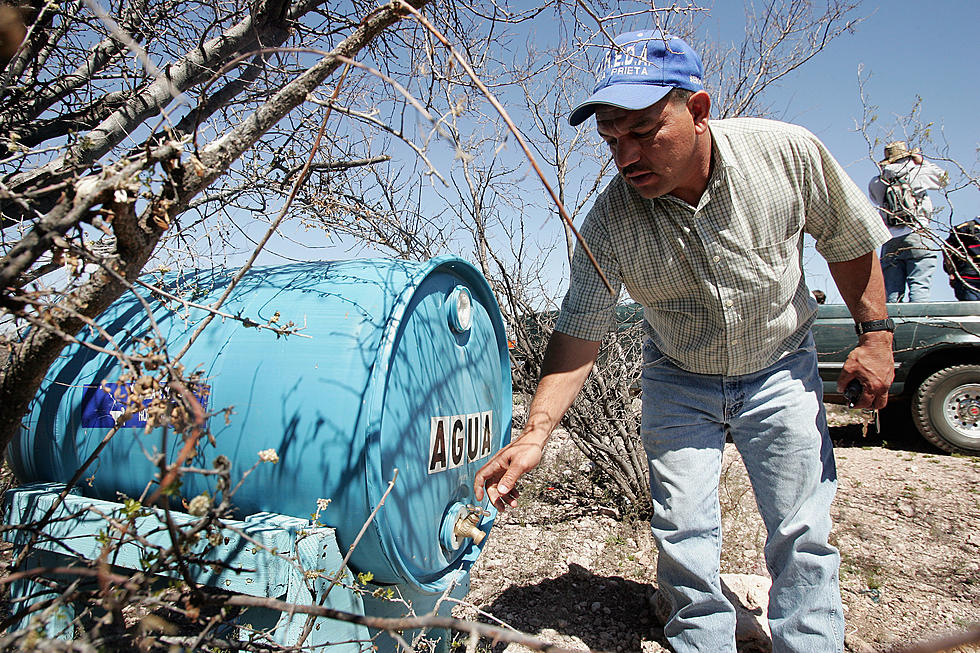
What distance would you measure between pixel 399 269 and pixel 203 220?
1060 mm

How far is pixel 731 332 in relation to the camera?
6.72 ft

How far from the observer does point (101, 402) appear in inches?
76.0

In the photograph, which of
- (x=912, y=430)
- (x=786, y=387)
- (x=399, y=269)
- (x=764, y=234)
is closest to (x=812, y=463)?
(x=786, y=387)

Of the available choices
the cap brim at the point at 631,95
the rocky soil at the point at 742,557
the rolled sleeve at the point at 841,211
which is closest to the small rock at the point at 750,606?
the rocky soil at the point at 742,557

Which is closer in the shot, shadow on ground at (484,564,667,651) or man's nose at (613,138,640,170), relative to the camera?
man's nose at (613,138,640,170)

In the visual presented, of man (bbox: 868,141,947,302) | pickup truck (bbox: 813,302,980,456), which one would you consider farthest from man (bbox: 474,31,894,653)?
pickup truck (bbox: 813,302,980,456)

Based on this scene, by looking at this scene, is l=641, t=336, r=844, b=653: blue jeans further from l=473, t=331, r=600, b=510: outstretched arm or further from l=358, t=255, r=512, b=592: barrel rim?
l=358, t=255, r=512, b=592: barrel rim

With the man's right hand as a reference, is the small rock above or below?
below

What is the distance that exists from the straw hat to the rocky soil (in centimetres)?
202

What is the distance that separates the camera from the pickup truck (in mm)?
4801

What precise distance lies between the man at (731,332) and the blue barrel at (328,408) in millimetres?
359

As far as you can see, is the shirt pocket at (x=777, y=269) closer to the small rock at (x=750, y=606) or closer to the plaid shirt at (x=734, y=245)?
the plaid shirt at (x=734, y=245)

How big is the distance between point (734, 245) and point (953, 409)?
400cm

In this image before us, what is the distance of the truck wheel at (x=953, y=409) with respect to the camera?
188 inches
